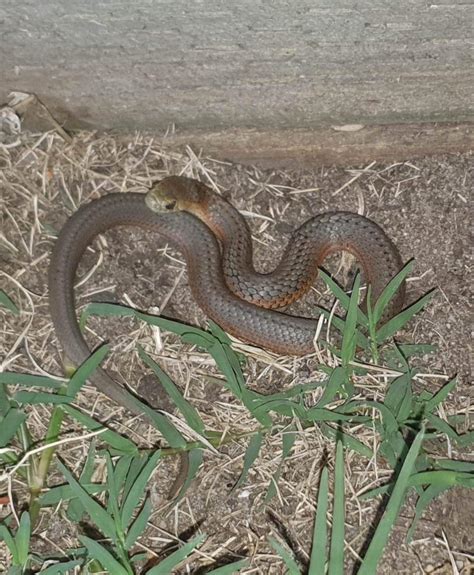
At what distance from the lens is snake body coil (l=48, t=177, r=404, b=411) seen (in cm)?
351

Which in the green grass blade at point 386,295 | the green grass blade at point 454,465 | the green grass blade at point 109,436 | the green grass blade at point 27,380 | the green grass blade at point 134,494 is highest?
the green grass blade at point 386,295

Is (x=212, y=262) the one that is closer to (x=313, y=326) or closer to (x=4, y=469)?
(x=313, y=326)

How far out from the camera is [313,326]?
346 cm

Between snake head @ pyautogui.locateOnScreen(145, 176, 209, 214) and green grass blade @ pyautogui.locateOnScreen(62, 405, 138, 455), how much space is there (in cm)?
103

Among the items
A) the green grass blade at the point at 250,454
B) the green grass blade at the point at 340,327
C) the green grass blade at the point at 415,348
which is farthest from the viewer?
the green grass blade at the point at 415,348

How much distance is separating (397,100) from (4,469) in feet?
7.74

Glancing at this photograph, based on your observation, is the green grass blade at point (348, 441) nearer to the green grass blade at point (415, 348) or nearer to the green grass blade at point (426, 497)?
the green grass blade at point (426, 497)

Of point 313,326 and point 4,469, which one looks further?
point 313,326

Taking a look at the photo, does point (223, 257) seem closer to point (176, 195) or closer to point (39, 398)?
point (176, 195)

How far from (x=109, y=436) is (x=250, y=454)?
577mm

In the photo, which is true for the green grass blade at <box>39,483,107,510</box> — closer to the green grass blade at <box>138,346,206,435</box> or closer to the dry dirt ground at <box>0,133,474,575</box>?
the dry dirt ground at <box>0,133,474,575</box>

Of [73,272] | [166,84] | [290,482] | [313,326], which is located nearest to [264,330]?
[313,326]

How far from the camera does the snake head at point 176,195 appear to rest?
3.64m

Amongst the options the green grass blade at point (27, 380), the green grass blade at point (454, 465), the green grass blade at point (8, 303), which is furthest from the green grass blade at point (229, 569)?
the green grass blade at point (8, 303)
